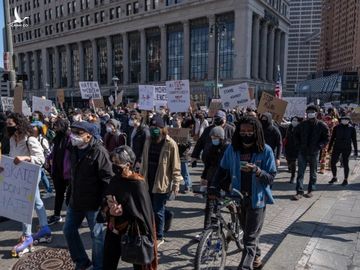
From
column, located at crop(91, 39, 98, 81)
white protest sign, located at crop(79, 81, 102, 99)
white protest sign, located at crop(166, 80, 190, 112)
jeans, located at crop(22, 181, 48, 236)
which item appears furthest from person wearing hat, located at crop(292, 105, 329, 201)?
column, located at crop(91, 39, 98, 81)

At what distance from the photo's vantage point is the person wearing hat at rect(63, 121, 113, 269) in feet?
12.3

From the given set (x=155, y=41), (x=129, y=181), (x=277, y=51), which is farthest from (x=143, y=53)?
(x=129, y=181)

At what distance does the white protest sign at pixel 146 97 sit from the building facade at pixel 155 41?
30.5 metres

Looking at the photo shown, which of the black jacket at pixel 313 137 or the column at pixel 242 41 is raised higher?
the column at pixel 242 41

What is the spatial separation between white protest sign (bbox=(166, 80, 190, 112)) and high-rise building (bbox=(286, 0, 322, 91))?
154 m

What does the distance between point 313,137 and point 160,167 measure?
4193 mm

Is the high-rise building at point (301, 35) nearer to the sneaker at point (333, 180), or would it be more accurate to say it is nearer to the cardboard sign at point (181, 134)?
the sneaker at point (333, 180)

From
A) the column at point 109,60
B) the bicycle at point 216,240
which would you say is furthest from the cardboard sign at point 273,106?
the column at point 109,60

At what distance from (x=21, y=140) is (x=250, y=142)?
3304 millimetres

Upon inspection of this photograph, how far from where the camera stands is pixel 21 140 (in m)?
4.97

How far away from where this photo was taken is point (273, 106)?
979cm

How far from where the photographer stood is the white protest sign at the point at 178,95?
12.1m

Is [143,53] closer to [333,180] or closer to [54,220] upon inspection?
[333,180]

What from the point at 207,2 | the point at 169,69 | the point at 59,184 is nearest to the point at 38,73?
the point at 169,69
